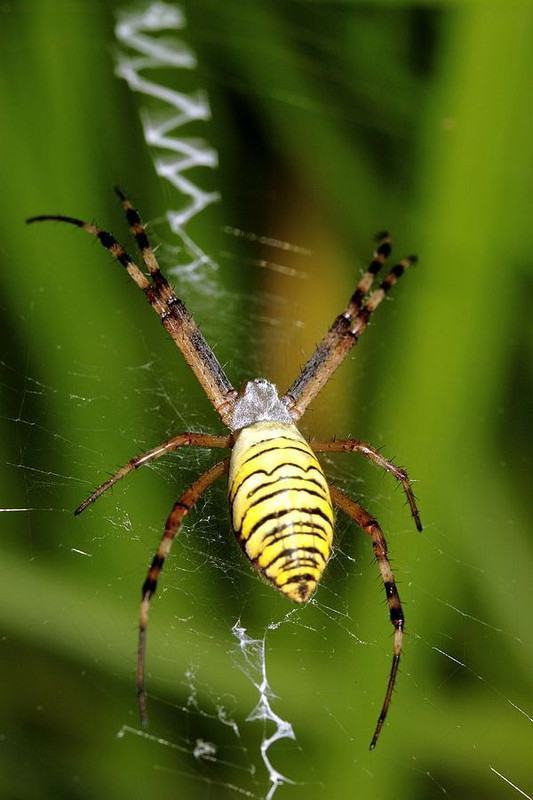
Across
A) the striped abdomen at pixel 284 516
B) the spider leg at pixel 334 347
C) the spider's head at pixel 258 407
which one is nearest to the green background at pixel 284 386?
the spider leg at pixel 334 347

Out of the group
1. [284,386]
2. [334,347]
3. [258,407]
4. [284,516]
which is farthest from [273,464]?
[284,386]

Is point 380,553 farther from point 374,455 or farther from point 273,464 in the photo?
point 273,464

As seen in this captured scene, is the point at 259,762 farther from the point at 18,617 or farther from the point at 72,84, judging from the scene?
the point at 72,84

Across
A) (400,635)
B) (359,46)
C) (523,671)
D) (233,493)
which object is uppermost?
(359,46)

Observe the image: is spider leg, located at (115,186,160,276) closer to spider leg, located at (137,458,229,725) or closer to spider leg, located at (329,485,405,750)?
A: spider leg, located at (137,458,229,725)

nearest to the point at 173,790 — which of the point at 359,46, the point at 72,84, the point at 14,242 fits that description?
the point at 14,242

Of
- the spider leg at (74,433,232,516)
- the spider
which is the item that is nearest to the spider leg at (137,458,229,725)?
the spider
